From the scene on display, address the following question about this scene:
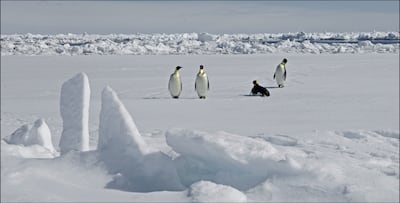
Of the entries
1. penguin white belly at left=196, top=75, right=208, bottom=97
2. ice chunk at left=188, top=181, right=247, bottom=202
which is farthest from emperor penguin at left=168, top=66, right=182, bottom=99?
ice chunk at left=188, top=181, right=247, bottom=202

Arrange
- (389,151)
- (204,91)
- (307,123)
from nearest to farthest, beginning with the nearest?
(389,151)
(307,123)
(204,91)

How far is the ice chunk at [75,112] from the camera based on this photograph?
14.6 ft

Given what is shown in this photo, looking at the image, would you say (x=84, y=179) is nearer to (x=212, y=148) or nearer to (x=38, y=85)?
(x=212, y=148)

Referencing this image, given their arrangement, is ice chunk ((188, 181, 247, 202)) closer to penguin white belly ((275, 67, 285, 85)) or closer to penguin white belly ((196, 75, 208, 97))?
penguin white belly ((196, 75, 208, 97))

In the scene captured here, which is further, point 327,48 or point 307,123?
point 327,48

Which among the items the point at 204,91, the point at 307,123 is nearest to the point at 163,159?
the point at 307,123

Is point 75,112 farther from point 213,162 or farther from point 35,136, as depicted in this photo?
point 213,162

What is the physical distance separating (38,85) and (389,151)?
9155mm

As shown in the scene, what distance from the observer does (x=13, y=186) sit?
3.42m

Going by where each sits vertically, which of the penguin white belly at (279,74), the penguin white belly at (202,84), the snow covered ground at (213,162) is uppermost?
the snow covered ground at (213,162)

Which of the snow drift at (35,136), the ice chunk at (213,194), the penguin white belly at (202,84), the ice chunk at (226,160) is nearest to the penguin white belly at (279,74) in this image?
the penguin white belly at (202,84)

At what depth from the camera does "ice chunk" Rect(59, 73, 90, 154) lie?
4438 millimetres

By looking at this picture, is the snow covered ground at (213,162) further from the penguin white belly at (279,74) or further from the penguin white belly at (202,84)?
the penguin white belly at (279,74)

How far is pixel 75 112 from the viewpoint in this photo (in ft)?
14.7
